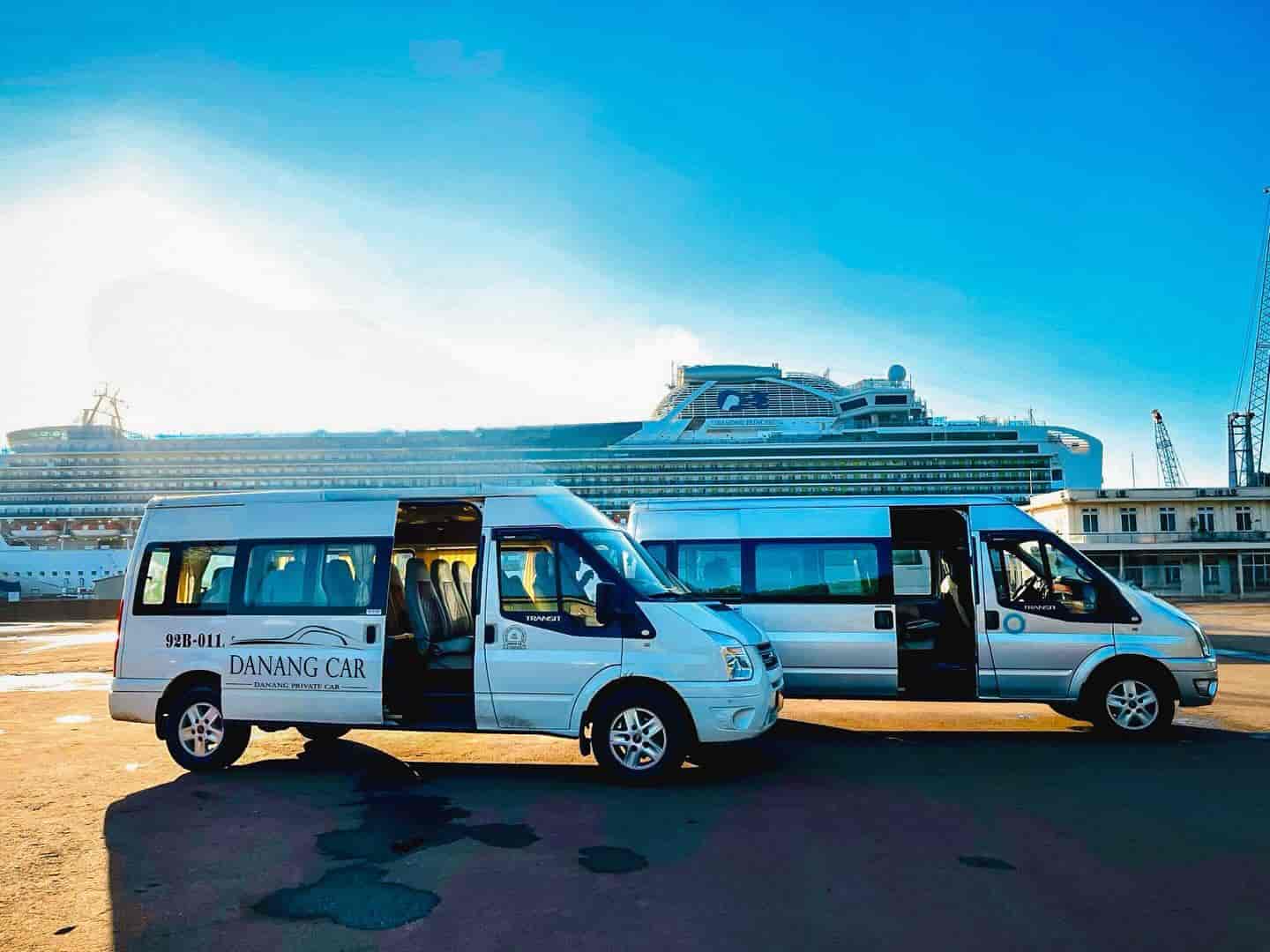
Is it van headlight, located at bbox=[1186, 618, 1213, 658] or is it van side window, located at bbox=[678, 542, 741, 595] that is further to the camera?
van side window, located at bbox=[678, 542, 741, 595]

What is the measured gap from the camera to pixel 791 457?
208ft

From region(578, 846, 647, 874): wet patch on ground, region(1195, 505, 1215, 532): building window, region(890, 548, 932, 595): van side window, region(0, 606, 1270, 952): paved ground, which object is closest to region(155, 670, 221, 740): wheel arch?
region(0, 606, 1270, 952): paved ground

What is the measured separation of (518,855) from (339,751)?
12.8 ft

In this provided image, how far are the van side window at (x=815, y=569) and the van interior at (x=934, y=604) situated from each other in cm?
43

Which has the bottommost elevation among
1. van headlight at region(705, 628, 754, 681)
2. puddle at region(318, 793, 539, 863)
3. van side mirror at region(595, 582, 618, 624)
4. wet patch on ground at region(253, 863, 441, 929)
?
wet patch on ground at region(253, 863, 441, 929)

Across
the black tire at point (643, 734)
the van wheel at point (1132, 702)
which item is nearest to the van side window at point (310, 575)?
the black tire at point (643, 734)

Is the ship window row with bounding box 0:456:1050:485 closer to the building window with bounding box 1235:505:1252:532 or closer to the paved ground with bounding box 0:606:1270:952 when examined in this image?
the building window with bounding box 1235:505:1252:532

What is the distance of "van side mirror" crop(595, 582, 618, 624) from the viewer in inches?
257

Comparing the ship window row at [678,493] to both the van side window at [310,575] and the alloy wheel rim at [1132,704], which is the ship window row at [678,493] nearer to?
the alloy wheel rim at [1132,704]

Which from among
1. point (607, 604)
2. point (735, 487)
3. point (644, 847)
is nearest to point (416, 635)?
point (607, 604)

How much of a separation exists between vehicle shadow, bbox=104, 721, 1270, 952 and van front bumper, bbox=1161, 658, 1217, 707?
603 millimetres

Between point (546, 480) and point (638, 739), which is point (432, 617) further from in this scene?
point (546, 480)

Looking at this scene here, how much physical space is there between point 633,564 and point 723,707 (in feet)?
4.32

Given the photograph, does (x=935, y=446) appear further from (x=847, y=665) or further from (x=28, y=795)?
(x=28, y=795)
